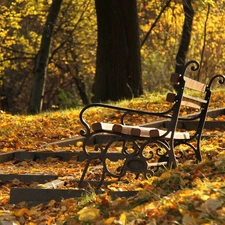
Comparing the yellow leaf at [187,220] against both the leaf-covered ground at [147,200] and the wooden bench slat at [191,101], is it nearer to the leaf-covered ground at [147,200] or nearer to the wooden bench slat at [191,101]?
the leaf-covered ground at [147,200]

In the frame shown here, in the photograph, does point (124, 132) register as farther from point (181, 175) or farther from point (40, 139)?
point (40, 139)

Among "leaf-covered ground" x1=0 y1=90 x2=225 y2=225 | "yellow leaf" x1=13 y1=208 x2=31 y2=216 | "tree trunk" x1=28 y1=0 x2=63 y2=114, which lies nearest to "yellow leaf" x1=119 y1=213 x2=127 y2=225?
"leaf-covered ground" x1=0 y1=90 x2=225 y2=225

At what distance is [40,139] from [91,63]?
23551 mm

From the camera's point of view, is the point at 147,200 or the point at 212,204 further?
the point at 147,200

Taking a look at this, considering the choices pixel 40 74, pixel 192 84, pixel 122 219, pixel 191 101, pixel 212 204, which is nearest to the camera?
pixel 212 204

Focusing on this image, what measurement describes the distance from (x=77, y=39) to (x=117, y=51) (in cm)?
1496

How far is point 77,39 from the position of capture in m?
33.9

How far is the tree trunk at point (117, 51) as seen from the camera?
19.0 metres

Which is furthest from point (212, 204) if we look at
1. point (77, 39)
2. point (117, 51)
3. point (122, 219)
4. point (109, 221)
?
point (77, 39)

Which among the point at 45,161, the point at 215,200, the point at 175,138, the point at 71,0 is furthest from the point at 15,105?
the point at 215,200

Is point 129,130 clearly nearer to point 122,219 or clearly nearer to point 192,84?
point 192,84

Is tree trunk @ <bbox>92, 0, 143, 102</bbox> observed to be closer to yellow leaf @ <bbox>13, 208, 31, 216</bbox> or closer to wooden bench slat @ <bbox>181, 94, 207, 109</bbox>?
wooden bench slat @ <bbox>181, 94, 207, 109</bbox>

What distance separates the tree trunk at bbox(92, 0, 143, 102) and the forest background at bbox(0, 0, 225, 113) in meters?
4.91

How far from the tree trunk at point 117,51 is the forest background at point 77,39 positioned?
16.1ft
